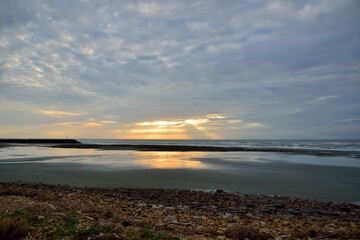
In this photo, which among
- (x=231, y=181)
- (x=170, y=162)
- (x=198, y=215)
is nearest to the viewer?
(x=198, y=215)

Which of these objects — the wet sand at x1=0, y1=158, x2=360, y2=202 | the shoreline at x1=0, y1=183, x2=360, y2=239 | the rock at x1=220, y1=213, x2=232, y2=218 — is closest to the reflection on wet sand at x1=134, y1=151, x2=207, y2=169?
the wet sand at x1=0, y1=158, x2=360, y2=202

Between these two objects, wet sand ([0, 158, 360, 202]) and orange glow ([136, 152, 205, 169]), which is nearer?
wet sand ([0, 158, 360, 202])

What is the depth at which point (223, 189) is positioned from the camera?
14.3m

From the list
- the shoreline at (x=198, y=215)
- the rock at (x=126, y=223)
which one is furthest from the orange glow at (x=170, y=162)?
the rock at (x=126, y=223)

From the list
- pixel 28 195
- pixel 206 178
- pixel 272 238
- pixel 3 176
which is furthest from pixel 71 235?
pixel 3 176

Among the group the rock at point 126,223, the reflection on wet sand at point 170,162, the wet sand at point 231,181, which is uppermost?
the rock at point 126,223

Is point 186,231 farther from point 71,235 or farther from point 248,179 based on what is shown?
point 248,179

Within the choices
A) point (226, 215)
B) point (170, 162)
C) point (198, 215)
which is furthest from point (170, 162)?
point (198, 215)

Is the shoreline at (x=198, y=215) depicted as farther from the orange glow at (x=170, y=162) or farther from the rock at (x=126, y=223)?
the orange glow at (x=170, y=162)

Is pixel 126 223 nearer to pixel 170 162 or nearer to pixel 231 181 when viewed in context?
pixel 231 181

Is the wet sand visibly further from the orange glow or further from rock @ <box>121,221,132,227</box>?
rock @ <box>121,221,132,227</box>

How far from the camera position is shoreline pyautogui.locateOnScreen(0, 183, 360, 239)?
6133 millimetres

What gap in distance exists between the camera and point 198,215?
337 inches

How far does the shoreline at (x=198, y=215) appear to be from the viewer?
6.13m
